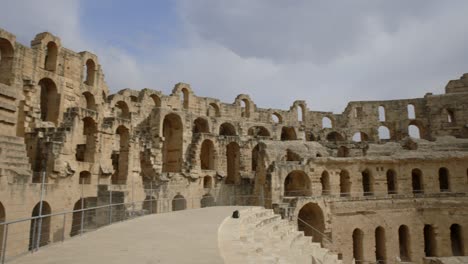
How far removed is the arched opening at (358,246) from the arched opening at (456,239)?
6674mm

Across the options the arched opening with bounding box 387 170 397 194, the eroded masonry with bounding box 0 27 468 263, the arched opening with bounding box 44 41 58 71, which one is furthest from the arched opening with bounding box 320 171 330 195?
the arched opening with bounding box 44 41 58 71

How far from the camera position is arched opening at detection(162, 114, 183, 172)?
96.2 ft

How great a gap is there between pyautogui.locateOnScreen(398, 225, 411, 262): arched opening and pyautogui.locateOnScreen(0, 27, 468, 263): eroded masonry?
0.24ft

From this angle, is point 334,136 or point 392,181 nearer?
point 392,181

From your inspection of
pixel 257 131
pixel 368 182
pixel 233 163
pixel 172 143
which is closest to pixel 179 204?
pixel 172 143

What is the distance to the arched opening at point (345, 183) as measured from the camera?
1082 inches

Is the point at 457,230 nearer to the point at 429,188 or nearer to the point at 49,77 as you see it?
the point at 429,188

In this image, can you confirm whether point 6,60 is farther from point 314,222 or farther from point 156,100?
point 314,222

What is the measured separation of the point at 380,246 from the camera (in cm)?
2641

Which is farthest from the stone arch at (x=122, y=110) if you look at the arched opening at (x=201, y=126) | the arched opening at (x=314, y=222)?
the arched opening at (x=314, y=222)

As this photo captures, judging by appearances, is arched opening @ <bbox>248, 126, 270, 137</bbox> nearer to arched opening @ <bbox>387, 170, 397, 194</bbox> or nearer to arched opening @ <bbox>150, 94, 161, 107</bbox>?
arched opening @ <bbox>150, 94, 161, 107</bbox>

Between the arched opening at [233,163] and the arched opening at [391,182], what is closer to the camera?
the arched opening at [391,182]

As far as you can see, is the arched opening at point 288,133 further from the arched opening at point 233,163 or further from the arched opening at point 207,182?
the arched opening at point 207,182

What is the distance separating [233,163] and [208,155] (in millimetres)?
2556
